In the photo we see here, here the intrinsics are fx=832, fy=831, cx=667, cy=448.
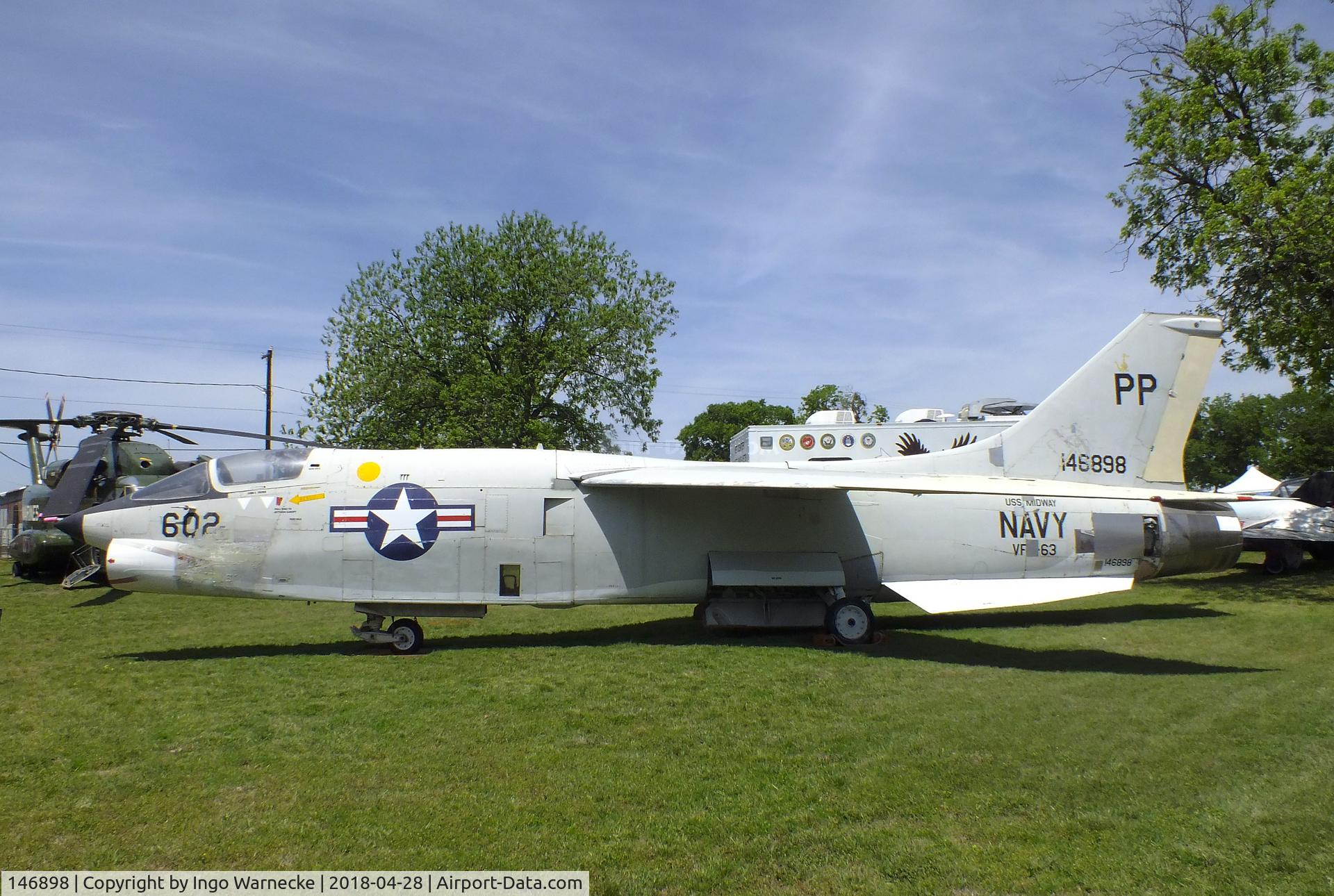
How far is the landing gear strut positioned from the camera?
1159 cm

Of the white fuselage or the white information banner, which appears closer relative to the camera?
the white information banner

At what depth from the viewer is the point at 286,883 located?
466 cm

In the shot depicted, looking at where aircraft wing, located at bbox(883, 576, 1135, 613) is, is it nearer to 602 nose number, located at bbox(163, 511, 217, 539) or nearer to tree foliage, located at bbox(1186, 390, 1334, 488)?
602 nose number, located at bbox(163, 511, 217, 539)

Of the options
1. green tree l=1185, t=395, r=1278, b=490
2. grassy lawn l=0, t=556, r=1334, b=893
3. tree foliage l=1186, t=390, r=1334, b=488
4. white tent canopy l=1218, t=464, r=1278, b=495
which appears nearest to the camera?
grassy lawn l=0, t=556, r=1334, b=893

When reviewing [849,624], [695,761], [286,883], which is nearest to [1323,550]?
[849,624]

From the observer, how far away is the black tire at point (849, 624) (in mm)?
12305

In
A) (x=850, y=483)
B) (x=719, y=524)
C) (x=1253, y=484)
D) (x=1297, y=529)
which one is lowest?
(x=1297, y=529)

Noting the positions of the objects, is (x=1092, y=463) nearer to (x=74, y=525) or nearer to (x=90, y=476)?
(x=74, y=525)

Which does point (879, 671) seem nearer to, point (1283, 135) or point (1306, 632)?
point (1306, 632)

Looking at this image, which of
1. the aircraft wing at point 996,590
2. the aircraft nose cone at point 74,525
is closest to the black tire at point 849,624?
the aircraft wing at point 996,590

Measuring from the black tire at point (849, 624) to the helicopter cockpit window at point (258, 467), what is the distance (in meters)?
8.03

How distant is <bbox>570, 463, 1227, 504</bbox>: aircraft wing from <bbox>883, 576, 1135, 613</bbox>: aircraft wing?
1.32m

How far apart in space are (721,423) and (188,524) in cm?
9179

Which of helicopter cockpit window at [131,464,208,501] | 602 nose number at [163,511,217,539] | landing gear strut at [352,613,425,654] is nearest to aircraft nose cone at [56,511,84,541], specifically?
helicopter cockpit window at [131,464,208,501]
